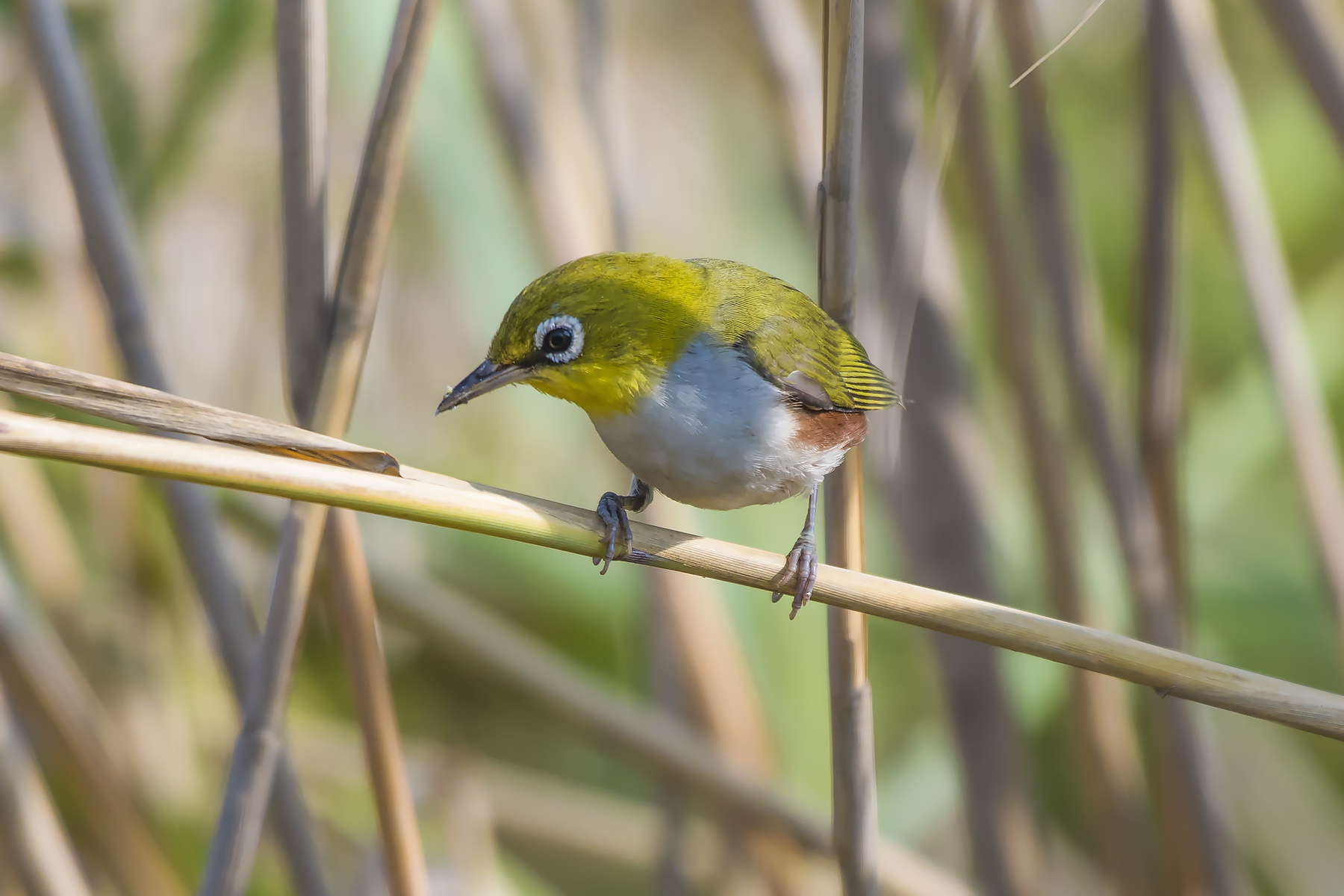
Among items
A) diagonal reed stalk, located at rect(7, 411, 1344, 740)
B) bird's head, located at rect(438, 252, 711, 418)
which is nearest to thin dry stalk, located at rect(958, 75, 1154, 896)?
bird's head, located at rect(438, 252, 711, 418)

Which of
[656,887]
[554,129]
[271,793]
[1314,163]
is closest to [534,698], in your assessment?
[271,793]

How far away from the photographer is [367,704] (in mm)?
1597

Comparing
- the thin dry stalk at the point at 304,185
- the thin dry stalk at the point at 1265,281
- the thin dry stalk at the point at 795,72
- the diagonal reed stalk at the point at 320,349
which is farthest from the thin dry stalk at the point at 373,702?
the thin dry stalk at the point at 1265,281

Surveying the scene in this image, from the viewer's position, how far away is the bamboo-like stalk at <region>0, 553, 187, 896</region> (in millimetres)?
2070

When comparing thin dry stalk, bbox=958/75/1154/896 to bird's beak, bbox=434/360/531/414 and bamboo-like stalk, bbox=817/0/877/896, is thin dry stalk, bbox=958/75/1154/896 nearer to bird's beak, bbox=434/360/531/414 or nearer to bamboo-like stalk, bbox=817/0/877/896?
bamboo-like stalk, bbox=817/0/877/896

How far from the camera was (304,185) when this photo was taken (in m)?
1.38

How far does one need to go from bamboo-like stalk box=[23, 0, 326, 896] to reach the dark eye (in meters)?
0.55

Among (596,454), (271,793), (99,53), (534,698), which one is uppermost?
(99,53)

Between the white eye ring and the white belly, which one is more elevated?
the white eye ring

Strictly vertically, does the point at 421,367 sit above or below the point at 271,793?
above

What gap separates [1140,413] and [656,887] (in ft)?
5.32

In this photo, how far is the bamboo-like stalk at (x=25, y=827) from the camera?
1.93 m

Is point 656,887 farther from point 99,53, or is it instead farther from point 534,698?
point 99,53

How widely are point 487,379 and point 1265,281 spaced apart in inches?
66.1
